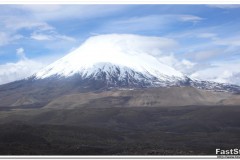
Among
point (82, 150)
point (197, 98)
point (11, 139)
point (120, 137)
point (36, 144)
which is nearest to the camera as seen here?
point (82, 150)

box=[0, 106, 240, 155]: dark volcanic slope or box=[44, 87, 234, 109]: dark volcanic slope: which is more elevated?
box=[44, 87, 234, 109]: dark volcanic slope

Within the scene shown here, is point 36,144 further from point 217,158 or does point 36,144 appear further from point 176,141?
point 217,158

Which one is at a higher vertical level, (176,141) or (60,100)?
(60,100)

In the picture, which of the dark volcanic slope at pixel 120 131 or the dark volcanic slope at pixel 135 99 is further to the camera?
the dark volcanic slope at pixel 135 99

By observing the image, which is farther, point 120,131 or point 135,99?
point 135,99

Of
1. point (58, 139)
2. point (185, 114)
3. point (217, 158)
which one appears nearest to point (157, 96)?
point (185, 114)

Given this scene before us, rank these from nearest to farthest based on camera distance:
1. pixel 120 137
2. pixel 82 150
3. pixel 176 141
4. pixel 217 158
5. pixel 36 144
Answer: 1. pixel 217 158
2. pixel 82 150
3. pixel 36 144
4. pixel 176 141
5. pixel 120 137

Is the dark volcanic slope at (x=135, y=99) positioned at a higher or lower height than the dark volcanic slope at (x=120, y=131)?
higher

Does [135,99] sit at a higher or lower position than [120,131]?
higher

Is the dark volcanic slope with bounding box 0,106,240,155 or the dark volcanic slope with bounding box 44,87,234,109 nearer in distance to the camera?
the dark volcanic slope with bounding box 0,106,240,155

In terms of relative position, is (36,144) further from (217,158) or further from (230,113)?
(230,113)

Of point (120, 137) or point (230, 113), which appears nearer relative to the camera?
point (120, 137)
